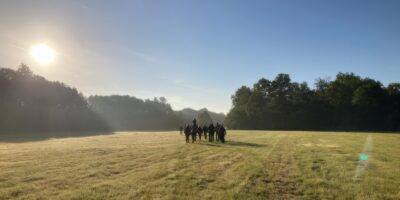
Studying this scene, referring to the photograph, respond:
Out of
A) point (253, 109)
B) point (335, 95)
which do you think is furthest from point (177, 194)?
point (335, 95)

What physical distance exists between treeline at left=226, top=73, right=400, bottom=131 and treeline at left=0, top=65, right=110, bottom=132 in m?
53.1

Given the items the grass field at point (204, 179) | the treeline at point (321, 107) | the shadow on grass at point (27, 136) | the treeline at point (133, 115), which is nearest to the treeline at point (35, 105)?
the shadow on grass at point (27, 136)

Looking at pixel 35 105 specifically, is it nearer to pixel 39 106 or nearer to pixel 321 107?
pixel 39 106

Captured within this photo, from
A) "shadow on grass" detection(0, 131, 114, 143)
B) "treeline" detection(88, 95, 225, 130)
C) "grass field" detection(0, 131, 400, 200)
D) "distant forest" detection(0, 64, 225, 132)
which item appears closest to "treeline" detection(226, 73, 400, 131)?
"treeline" detection(88, 95, 225, 130)

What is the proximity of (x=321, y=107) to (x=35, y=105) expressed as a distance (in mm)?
85631

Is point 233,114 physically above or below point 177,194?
above

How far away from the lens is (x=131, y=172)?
46.6 ft

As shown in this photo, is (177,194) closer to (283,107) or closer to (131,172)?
(131,172)

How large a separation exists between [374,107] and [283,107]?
25408 millimetres

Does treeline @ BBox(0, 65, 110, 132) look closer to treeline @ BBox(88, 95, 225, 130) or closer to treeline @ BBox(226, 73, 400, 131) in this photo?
treeline @ BBox(88, 95, 225, 130)

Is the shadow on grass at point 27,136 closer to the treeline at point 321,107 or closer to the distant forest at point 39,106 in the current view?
the distant forest at point 39,106

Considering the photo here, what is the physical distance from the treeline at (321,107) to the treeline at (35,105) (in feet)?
174

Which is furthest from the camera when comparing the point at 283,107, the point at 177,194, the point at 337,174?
the point at 283,107

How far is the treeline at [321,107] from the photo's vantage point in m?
85.9
